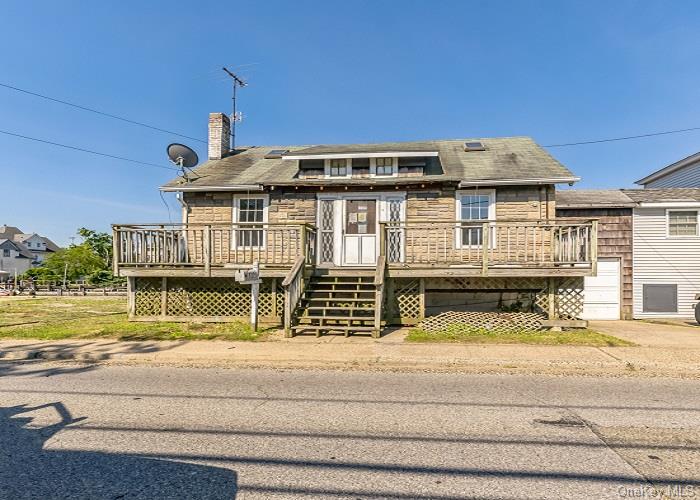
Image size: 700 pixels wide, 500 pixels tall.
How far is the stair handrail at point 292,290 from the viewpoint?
945 centimetres

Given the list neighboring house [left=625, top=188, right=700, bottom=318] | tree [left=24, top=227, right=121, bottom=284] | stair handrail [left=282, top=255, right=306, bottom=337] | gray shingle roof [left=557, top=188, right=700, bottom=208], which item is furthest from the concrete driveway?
tree [left=24, top=227, right=121, bottom=284]

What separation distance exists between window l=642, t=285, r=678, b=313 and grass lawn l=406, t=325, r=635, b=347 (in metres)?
5.13

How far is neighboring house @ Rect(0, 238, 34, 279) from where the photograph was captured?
6925 centimetres

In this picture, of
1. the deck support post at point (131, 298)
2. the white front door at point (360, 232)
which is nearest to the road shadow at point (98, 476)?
the deck support post at point (131, 298)

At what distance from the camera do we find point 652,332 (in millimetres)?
10328

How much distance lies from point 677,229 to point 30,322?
66.3ft

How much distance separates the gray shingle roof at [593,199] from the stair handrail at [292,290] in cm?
852

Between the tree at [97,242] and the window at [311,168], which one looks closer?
the window at [311,168]

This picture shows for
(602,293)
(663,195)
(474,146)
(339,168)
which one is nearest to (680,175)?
(663,195)

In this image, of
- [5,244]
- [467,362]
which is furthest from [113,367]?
[5,244]

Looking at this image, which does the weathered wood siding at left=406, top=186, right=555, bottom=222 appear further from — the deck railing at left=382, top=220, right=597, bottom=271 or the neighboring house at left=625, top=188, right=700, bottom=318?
the neighboring house at left=625, top=188, right=700, bottom=318

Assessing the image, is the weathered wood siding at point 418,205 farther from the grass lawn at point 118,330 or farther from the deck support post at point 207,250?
the grass lawn at point 118,330

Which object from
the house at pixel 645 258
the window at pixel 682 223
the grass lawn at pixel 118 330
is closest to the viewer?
the grass lawn at pixel 118 330

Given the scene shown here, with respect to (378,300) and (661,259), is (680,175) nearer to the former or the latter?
(661,259)
